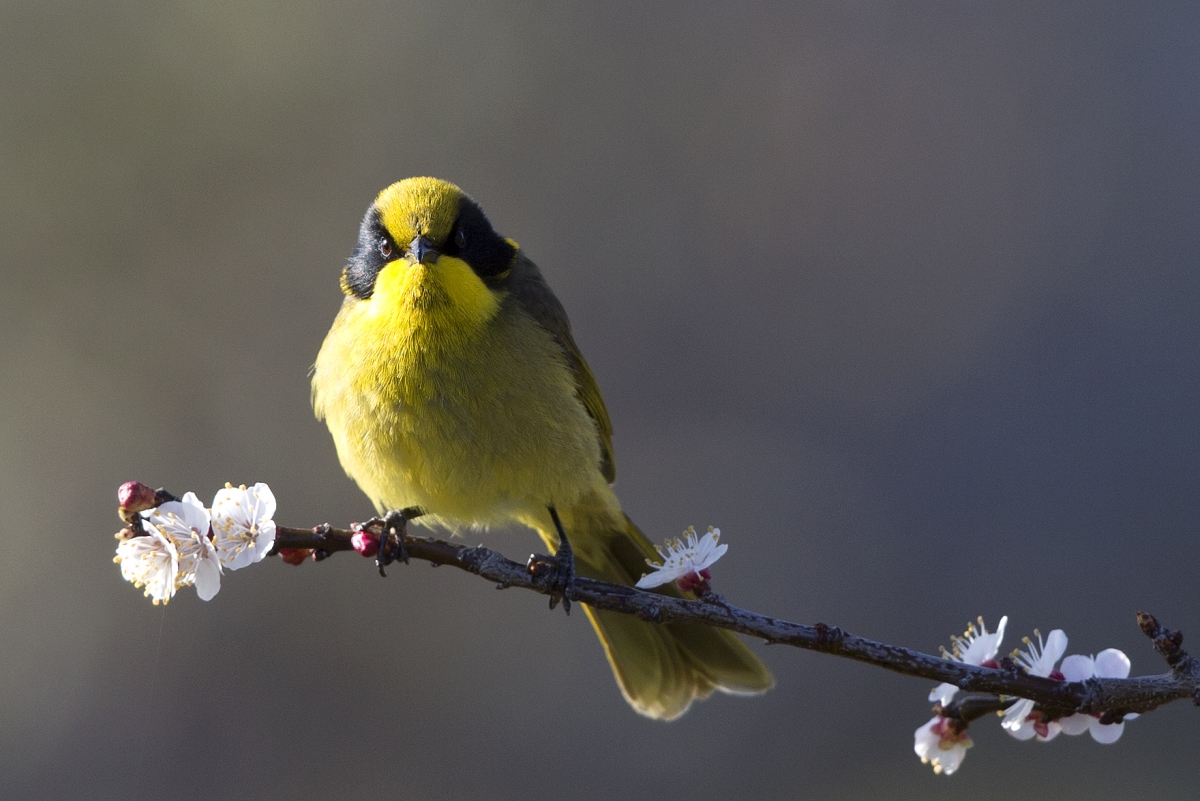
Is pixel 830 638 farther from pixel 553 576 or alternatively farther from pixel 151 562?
pixel 151 562

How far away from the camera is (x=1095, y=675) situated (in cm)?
244

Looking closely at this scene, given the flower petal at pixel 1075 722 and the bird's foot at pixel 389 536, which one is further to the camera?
the bird's foot at pixel 389 536

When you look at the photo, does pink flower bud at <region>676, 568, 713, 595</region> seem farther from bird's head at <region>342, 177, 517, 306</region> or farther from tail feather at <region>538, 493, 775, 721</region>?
bird's head at <region>342, 177, 517, 306</region>

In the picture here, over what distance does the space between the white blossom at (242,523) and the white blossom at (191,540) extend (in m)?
0.03

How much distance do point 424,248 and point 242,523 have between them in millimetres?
1322

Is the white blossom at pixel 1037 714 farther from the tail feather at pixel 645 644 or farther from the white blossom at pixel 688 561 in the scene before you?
the tail feather at pixel 645 644

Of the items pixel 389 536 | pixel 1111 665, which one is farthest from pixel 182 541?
pixel 1111 665

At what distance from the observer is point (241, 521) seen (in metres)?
2.46

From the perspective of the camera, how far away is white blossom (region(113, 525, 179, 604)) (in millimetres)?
2385

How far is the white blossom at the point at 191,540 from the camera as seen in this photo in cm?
238

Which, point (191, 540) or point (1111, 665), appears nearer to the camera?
point (191, 540)

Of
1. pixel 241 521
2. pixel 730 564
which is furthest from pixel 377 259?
pixel 730 564

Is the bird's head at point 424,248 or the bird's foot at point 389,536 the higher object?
the bird's head at point 424,248

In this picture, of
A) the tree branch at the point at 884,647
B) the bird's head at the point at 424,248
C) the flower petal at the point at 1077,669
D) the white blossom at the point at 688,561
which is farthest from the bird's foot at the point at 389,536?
the flower petal at the point at 1077,669
